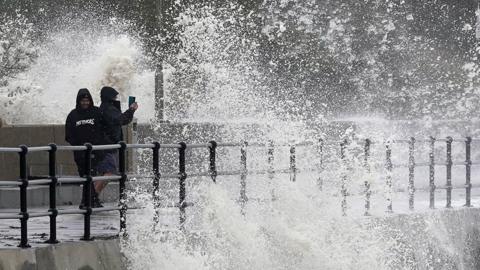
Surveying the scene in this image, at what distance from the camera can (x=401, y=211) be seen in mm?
17844

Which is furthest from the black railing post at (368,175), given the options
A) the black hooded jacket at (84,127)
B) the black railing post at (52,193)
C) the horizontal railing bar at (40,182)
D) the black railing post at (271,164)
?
the horizontal railing bar at (40,182)

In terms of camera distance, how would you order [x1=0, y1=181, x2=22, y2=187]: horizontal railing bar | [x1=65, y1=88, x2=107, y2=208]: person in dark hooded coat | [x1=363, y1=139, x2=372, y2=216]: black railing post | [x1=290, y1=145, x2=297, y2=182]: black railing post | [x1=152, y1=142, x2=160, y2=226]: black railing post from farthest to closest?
[x1=363, y1=139, x2=372, y2=216]: black railing post, [x1=65, y1=88, x2=107, y2=208]: person in dark hooded coat, [x1=290, y1=145, x2=297, y2=182]: black railing post, [x1=152, y1=142, x2=160, y2=226]: black railing post, [x1=0, y1=181, x2=22, y2=187]: horizontal railing bar

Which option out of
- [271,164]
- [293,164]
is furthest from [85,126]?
[293,164]

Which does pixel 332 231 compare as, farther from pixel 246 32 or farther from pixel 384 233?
pixel 246 32

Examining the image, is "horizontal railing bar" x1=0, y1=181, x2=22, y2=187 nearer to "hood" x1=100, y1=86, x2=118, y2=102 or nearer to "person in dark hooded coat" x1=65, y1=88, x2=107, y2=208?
"person in dark hooded coat" x1=65, y1=88, x2=107, y2=208

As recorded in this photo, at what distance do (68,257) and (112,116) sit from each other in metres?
4.62

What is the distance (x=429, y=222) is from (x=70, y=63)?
22521mm

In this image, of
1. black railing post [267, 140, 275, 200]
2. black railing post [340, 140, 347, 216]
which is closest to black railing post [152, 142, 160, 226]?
black railing post [267, 140, 275, 200]

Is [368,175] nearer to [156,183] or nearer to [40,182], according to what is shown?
[156,183]

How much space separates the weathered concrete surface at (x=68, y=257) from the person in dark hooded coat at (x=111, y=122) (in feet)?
11.9

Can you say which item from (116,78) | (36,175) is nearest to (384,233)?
(36,175)

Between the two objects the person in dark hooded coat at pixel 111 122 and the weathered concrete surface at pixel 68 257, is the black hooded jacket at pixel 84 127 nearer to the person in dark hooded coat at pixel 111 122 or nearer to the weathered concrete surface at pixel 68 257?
the person in dark hooded coat at pixel 111 122

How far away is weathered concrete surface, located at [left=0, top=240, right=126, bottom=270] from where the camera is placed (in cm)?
1119

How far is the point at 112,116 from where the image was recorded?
16219mm
